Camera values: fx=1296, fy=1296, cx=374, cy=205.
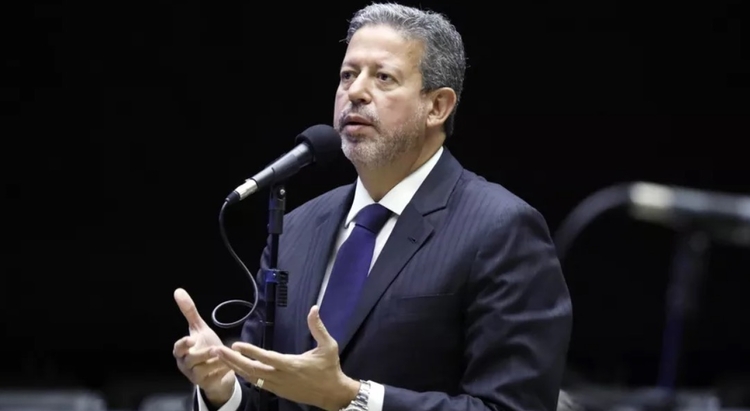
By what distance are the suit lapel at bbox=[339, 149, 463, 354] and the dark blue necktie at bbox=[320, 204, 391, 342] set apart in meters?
0.03

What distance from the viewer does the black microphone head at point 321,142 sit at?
249cm

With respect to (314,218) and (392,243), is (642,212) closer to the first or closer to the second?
(392,243)

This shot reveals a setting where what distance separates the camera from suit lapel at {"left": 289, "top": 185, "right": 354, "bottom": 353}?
2.57 metres

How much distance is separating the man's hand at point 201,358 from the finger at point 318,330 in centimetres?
21

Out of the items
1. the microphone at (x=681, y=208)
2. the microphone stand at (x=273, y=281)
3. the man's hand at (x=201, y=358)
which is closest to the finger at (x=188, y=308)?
the man's hand at (x=201, y=358)

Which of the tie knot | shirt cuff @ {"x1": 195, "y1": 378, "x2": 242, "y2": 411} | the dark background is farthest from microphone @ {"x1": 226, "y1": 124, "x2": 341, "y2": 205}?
the dark background

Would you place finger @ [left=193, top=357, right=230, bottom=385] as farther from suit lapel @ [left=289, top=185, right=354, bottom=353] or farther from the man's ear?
the man's ear

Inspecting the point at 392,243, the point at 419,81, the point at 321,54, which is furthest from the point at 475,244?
the point at 321,54

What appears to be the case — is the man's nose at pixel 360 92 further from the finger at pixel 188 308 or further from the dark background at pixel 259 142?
the dark background at pixel 259 142

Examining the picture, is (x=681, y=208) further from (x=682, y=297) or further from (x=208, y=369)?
(x=208, y=369)

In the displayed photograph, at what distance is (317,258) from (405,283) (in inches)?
10.1

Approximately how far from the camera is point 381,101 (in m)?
2.60

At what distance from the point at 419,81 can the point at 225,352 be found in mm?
739

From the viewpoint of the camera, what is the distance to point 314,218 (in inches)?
110
